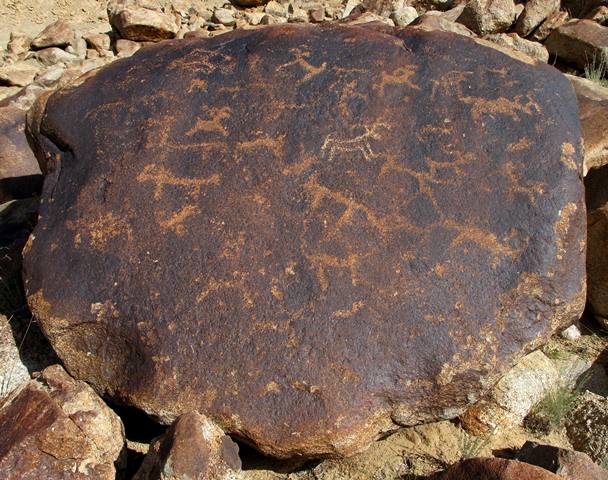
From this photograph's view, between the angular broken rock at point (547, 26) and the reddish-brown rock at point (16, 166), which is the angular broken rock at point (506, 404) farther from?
the angular broken rock at point (547, 26)

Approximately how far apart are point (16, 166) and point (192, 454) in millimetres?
2377

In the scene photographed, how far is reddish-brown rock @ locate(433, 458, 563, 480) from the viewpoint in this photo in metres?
1.61

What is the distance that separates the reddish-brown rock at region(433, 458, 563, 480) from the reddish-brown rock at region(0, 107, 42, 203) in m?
2.56

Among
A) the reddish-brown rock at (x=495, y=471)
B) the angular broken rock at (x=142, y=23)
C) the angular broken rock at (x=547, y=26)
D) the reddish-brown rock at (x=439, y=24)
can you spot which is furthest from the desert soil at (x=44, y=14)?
the reddish-brown rock at (x=495, y=471)

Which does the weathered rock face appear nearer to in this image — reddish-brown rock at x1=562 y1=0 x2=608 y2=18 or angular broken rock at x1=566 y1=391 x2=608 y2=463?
angular broken rock at x1=566 y1=391 x2=608 y2=463

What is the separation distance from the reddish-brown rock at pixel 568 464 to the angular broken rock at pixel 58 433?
125cm

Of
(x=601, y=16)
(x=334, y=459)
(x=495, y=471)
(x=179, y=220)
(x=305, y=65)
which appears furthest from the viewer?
(x=601, y=16)

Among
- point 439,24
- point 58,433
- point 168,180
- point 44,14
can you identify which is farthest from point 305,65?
point 44,14

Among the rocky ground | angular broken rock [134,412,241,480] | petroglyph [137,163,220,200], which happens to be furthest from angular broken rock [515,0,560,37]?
angular broken rock [134,412,241,480]

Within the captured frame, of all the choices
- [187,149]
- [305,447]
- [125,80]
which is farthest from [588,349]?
[125,80]

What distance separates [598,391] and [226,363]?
4.81 feet

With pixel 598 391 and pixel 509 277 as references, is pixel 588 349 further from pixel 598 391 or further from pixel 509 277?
pixel 509 277

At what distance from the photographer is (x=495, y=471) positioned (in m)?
1.65

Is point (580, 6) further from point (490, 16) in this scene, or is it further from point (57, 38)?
point (57, 38)
